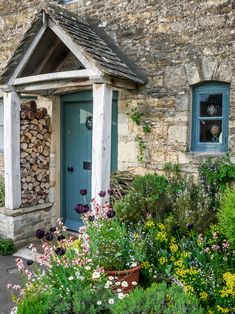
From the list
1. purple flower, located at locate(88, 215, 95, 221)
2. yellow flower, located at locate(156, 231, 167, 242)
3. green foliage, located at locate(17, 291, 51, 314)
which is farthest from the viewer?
yellow flower, located at locate(156, 231, 167, 242)

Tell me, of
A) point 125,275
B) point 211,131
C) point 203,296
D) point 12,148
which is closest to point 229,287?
point 203,296

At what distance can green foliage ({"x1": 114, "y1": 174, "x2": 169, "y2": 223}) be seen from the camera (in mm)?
4383

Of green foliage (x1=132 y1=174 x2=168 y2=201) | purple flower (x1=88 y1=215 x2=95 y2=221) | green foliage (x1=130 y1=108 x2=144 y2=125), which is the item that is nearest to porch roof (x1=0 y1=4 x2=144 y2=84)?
green foliage (x1=130 y1=108 x2=144 y2=125)

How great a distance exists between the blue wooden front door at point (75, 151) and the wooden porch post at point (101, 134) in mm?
1280

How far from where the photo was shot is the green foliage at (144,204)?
14.4 ft

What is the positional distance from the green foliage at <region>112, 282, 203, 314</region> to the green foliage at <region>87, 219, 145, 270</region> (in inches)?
32.7

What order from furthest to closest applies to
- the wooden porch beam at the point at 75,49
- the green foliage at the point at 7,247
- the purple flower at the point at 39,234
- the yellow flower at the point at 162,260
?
the green foliage at the point at 7,247, the wooden porch beam at the point at 75,49, the yellow flower at the point at 162,260, the purple flower at the point at 39,234

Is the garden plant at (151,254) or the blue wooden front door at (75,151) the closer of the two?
the garden plant at (151,254)

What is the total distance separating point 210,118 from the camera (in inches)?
186

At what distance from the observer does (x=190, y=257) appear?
145 inches

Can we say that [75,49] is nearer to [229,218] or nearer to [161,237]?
[161,237]

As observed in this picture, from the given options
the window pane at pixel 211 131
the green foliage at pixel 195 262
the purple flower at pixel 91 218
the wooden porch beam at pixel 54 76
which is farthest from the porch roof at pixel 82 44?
the green foliage at pixel 195 262

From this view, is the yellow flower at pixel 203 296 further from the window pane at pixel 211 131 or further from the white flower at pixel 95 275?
the window pane at pixel 211 131

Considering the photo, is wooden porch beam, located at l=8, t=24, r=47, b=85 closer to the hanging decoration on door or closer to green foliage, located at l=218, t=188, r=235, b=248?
the hanging decoration on door
